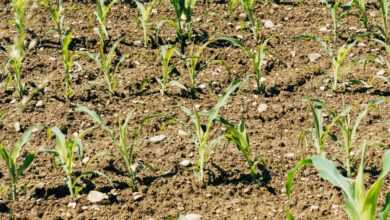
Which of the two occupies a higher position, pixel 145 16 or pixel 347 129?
pixel 145 16

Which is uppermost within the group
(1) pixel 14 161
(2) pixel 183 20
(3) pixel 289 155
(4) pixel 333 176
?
(2) pixel 183 20

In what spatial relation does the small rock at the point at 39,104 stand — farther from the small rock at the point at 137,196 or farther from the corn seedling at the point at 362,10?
the corn seedling at the point at 362,10

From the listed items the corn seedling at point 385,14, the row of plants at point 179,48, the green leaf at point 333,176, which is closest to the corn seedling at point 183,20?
the row of plants at point 179,48

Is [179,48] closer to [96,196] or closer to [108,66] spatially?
[108,66]

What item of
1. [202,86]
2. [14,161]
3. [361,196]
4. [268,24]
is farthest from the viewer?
[268,24]

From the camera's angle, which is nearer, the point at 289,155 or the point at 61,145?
the point at 61,145

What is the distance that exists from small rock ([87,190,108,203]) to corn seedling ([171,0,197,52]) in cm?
127

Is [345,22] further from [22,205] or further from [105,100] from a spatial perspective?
[22,205]

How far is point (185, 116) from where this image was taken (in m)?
3.19

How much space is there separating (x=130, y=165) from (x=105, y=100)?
0.71 metres

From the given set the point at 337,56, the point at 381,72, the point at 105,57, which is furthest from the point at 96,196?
the point at 381,72

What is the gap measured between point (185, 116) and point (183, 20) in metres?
0.99

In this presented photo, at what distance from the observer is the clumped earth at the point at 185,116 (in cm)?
265

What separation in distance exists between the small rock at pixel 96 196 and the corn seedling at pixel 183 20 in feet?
4.15
